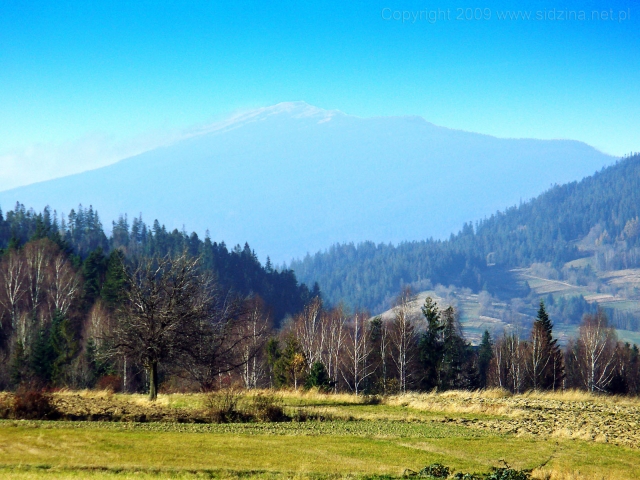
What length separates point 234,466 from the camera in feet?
72.1

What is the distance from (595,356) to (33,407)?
84432mm

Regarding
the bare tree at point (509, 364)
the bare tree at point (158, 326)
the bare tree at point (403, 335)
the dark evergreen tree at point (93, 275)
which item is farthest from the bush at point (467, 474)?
the dark evergreen tree at point (93, 275)

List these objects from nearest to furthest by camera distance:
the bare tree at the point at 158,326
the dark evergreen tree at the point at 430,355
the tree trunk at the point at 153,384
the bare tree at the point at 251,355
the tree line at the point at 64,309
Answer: the tree trunk at the point at 153,384 → the bare tree at the point at 158,326 → the tree line at the point at 64,309 → the dark evergreen tree at the point at 430,355 → the bare tree at the point at 251,355

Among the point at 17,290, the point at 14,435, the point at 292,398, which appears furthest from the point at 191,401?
the point at 17,290

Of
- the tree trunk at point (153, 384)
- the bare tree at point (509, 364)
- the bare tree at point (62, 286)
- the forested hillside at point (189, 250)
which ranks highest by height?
the forested hillside at point (189, 250)

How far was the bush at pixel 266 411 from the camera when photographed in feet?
107

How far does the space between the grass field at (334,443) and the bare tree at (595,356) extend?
5040cm

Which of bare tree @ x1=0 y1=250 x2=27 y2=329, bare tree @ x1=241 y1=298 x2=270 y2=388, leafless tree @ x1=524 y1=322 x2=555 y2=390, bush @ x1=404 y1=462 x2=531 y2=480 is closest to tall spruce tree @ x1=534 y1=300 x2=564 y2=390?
leafless tree @ x1=524 y1=322 x2=555 y2=390

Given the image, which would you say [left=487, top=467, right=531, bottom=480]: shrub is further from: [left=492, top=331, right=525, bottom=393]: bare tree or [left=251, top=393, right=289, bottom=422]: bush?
[left=492, top=331, right=525, bottom=393]: bare tree

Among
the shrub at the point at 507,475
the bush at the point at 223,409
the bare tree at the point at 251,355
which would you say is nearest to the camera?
the shrub at the point at 507,475

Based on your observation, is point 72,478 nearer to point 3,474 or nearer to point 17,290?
point 3,474

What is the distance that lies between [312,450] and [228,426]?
5937 millimetres

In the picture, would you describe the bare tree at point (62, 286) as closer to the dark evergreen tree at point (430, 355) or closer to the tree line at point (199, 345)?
the tree line at point (199, 345)

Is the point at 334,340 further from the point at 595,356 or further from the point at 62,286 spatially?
the point at 595,356
